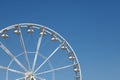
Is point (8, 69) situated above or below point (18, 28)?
below

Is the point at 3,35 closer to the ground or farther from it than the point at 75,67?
farther from it

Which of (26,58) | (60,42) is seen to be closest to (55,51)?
(60,42)

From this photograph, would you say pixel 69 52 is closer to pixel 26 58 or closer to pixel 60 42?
pixel 60 42

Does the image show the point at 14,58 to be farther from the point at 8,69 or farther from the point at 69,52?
the point at 69,52

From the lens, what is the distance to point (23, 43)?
58719mm

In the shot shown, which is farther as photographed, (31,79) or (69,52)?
(69,52)

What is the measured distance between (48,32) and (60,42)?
199cm

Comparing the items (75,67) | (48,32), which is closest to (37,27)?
(48,32)

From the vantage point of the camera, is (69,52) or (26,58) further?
(69,52)

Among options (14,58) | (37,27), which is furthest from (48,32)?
(14,58)

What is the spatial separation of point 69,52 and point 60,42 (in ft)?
5.31

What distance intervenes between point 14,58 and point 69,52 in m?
7.54

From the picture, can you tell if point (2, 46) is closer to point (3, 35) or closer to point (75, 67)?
point (3, 35)

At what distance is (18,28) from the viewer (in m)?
58.2
